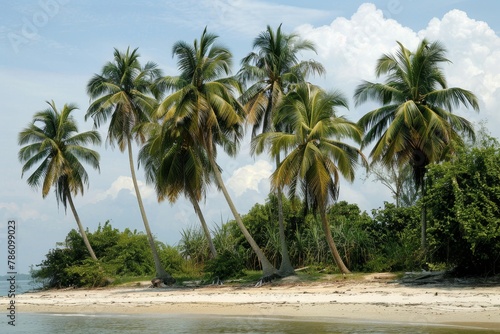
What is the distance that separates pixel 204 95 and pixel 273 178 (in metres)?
4.97

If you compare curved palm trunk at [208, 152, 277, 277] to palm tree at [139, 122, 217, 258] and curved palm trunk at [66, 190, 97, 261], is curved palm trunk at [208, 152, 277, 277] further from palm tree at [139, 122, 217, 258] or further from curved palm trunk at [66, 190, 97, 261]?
curved palm trunk at [66, 190, 97, 261]

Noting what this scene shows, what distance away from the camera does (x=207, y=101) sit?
89.1 feet

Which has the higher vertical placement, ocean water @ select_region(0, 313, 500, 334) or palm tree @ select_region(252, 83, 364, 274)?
palm tree @ select_region(252, 83, 364, 274)

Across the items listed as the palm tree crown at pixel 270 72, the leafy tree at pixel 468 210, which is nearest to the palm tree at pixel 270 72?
the palm tree crown at pixel 270 72

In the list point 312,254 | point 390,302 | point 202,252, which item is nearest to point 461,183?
point 390,302

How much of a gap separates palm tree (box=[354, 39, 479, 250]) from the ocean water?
30.5 feet

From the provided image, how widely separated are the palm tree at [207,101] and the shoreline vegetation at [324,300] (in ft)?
11.5

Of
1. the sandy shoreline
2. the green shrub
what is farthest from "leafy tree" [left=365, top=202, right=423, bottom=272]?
the green shrub

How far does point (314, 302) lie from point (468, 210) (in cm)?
568

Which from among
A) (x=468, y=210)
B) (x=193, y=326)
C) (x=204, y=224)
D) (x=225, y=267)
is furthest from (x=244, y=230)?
(x=468, y=210)

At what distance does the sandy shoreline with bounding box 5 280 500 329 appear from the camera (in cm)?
1711

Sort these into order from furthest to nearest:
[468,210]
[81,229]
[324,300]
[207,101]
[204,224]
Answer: [81,229]
[204,224]
[207,101]
[324,300]
[468,210]

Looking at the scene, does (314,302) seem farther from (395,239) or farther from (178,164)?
(178,164)

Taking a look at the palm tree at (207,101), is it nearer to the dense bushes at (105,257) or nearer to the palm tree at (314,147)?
the palm tree at (314,147)
